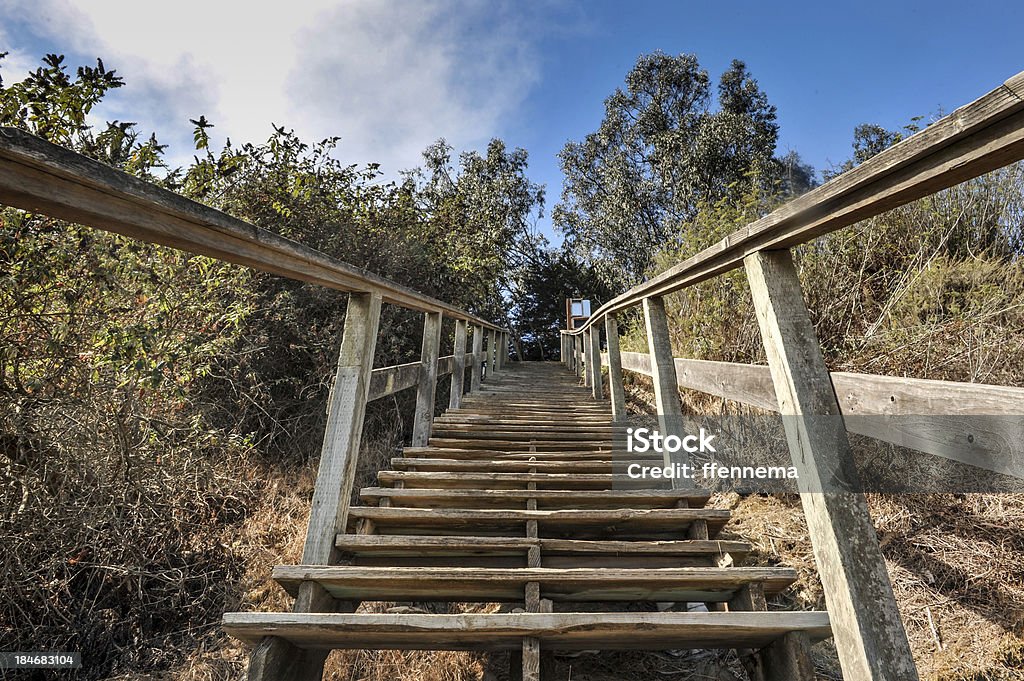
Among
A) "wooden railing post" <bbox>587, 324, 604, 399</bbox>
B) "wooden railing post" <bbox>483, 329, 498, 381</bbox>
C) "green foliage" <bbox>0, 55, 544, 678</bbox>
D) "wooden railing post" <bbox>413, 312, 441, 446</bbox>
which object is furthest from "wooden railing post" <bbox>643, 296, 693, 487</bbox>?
"wooden railing post" <bbox>483, 329, 498, 381</bbox>

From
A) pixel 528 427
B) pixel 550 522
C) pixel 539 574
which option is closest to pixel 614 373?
pixel 528 427

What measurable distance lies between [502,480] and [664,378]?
3.65ft

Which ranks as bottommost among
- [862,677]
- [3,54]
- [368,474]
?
[368,474]

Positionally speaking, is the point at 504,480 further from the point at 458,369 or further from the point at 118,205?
the point at 458,369

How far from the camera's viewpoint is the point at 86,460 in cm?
294

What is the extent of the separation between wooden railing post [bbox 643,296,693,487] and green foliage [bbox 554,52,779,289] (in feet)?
49.3

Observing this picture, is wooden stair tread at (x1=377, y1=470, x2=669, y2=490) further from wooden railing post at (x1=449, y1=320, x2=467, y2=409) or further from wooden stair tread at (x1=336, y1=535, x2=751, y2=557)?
wooden railing post at (x1=449, y1=320, x2=467, y2=409)

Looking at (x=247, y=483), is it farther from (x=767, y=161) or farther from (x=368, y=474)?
(x=767, y=161)

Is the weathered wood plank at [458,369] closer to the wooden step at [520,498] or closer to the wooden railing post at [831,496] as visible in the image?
the wooden step at [520,498]

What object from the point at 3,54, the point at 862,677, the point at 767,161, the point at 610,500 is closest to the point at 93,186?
the point at 862,677

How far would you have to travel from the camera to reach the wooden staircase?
4.34ft

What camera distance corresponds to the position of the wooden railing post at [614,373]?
12.7ft

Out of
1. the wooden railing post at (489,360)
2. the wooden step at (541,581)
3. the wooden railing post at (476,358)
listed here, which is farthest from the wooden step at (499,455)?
the wooden railing post at (489,360)

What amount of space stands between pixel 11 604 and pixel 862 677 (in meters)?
4.32
